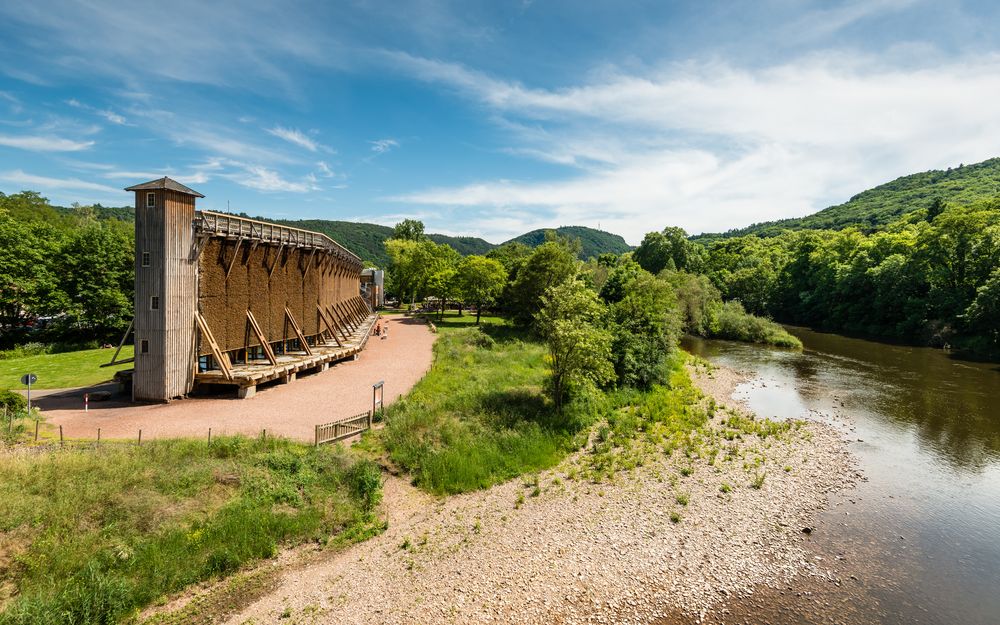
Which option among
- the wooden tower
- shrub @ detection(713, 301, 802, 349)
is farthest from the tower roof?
shrub @ detection(713, 301, 802, 349)

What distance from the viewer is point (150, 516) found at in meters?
11.6

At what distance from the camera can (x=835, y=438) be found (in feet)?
71.2

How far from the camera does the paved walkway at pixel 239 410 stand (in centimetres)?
1734

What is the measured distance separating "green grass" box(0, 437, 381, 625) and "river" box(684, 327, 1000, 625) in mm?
12047

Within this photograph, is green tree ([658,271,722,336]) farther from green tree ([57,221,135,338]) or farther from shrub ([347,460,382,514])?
green tree ([57,221,135,338])

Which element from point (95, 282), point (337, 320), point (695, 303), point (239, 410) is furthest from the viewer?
point (695, 303)

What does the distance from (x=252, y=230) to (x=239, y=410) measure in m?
10.9

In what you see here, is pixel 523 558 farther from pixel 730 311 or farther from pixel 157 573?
pixel 730 311

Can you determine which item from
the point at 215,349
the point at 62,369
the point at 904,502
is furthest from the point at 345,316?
the point at 904,502

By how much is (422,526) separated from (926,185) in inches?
9713

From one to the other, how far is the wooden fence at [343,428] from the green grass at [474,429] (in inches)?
36.7

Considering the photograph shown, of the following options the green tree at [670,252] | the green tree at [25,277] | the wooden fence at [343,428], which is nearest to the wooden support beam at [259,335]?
the wooden fence at [343,428]

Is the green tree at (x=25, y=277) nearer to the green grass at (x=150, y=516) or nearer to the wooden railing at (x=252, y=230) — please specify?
the wooden railing at (x=252, y=230)

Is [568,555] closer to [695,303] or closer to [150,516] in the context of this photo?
[150,516]
